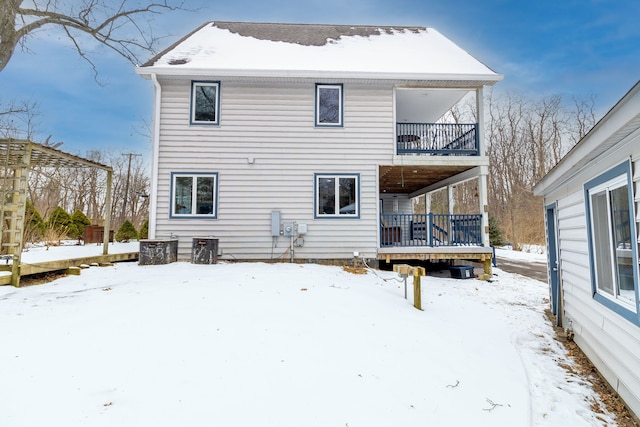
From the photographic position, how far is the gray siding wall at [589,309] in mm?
2879

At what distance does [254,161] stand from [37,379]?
7350 millimetres

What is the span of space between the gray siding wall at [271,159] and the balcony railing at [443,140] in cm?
113

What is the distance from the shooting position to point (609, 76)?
29.4 meters

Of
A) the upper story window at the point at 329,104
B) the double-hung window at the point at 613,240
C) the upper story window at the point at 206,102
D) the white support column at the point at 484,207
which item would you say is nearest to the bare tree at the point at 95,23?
the upper story window at the point at 206,102

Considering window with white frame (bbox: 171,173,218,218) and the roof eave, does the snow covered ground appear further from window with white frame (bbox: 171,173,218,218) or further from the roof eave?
the roof eave

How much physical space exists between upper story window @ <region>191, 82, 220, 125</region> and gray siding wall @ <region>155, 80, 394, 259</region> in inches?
6.8

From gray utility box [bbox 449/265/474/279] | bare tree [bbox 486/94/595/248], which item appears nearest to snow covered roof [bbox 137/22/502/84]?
gray utility box [bbox 449/265/474/279]

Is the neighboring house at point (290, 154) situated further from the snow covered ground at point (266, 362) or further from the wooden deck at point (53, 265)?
the snow covered ground at point (266, 362)

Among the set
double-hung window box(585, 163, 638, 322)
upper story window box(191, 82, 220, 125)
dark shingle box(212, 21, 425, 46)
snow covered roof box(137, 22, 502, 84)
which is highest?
dark shingle box(212, 21, 425, 46)

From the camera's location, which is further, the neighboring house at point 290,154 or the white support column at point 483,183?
the white support column at point 483,183

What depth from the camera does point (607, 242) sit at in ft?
11.4

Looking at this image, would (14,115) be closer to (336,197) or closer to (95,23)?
(95,23)

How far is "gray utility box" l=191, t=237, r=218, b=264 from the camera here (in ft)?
27.1

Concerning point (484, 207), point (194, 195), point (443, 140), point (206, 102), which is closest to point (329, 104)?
point (206, 102)
